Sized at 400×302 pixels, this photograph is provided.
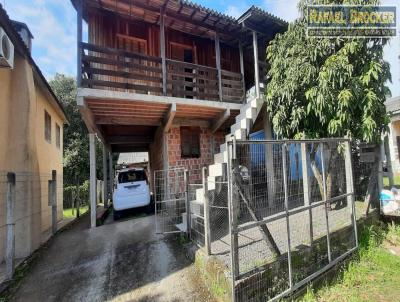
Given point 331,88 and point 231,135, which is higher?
point 331,88

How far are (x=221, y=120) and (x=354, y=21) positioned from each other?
169 inches

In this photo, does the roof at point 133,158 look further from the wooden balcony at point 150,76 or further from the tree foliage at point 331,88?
the tree foliage at point 331,88

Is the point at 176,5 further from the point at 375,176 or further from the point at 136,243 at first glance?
the point at 375,176

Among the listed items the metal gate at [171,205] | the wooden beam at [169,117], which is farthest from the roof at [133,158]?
the wooden beam at [169,117]

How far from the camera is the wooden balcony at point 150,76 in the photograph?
20.4 feet

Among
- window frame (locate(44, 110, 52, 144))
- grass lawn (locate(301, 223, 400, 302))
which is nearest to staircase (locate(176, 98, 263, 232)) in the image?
grass lawn (locate(301, 223, 400, 302))

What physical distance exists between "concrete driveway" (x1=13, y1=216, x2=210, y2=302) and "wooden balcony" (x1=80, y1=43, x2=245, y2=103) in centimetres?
389

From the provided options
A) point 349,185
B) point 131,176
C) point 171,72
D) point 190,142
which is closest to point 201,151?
point 190,142

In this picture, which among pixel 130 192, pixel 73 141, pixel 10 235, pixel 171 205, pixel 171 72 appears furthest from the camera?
pixel 73 141

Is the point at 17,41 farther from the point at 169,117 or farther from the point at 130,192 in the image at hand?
the point at 130,192

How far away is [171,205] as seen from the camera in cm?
680

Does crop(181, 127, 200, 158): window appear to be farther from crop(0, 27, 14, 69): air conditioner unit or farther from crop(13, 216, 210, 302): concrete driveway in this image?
crop(0, 27, 14, 69): air conditioner unit

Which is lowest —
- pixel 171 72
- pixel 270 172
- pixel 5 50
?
pixel 270 172

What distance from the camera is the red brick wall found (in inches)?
332
